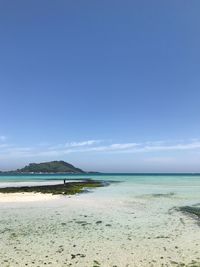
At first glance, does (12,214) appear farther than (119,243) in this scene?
Yes

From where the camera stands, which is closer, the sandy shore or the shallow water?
the shallow water

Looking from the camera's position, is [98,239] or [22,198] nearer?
[98,239]

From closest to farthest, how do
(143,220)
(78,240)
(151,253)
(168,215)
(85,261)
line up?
(85,261) → (151,253) → (78,240) → (143,220) → (168,215)

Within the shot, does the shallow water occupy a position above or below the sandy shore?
below

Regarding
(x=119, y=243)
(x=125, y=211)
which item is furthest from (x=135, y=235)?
(x=125, y=211)

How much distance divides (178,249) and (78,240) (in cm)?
545

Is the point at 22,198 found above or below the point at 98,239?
above

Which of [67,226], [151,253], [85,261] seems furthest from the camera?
[67,226]

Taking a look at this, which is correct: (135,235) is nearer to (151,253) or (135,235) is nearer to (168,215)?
(151,253)

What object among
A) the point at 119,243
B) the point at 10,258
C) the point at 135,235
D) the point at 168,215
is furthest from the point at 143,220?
the point at 10,258

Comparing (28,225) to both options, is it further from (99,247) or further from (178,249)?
(178,249)

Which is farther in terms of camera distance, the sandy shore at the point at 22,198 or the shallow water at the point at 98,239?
the sandy shore at the point at 22,198

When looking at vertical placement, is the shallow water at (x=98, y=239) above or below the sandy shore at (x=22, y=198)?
below

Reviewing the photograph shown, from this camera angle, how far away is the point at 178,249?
15.6 metres
